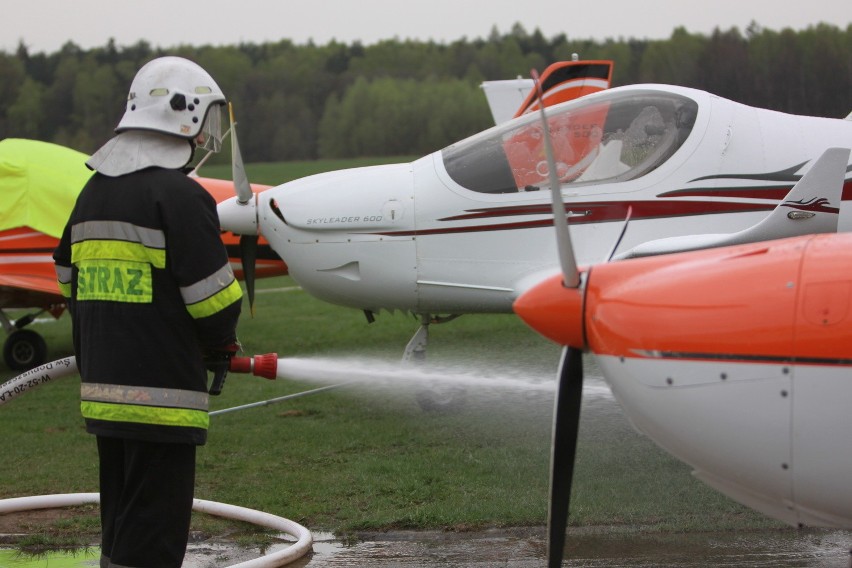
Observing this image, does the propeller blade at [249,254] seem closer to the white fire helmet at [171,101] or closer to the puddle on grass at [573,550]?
the puddle on grass at [573,550]

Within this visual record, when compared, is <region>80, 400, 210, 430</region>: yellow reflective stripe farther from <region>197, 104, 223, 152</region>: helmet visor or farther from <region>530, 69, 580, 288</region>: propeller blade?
<region>530, 69, 580, 288</region>: propeller blade

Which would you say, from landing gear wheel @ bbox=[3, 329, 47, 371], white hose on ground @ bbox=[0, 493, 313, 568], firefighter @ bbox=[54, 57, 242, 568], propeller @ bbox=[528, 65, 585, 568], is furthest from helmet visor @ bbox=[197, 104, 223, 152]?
landing gear wheel @ bbox=[3, 329, 47, 371]

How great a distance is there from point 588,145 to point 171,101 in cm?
344

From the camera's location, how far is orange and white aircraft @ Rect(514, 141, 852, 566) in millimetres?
3408

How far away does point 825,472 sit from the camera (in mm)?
3453

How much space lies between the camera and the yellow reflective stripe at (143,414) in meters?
4.03

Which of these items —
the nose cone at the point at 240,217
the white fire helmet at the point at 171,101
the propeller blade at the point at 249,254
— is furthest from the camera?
the propeller blade at the point at 249,254

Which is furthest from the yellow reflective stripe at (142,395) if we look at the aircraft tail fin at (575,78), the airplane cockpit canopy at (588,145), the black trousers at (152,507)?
the aircraft tail fin at (575,78)

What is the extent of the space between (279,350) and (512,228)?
17.9ft

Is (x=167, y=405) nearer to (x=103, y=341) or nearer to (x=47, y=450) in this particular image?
(x=103, y=341)

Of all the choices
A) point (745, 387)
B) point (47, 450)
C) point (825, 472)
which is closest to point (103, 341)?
point (745, 387)

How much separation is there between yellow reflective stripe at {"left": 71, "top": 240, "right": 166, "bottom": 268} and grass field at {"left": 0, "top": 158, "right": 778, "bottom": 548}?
7.15ft

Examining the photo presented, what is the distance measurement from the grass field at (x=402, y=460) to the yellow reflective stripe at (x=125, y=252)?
2180mm

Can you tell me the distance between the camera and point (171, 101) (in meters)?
4.30
